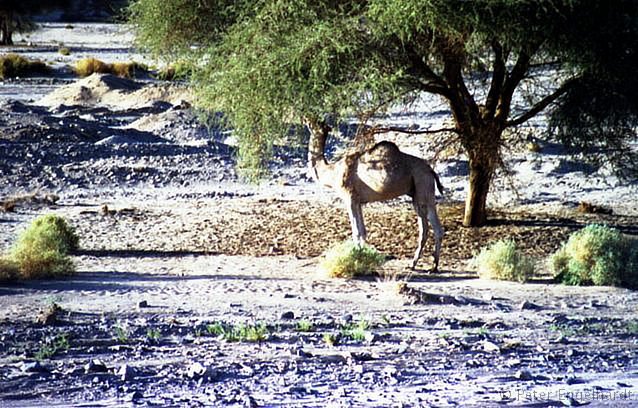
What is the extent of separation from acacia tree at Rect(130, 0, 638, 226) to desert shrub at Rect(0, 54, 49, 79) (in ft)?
105

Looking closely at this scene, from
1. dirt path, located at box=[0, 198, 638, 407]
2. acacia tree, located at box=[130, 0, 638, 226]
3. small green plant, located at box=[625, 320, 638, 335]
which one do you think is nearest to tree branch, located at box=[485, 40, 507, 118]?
acacia tree, located at box=[130, 0, 638, 226]

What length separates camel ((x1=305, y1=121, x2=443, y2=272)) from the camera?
52.2 feet

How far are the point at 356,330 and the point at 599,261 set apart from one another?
4.44m

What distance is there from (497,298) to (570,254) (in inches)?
75.8

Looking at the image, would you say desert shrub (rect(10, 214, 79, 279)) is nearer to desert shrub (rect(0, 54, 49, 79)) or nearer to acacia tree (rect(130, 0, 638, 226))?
acacia tree (rect(130, 0, 638, 226))

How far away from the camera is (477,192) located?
19.3 metres

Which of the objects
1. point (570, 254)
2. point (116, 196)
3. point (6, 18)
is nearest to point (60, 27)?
point (6, 18)

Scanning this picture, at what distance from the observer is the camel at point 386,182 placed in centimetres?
1592

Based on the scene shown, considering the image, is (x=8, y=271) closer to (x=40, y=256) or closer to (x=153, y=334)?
(x=40, y=256)

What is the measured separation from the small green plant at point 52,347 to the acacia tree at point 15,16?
57719mm

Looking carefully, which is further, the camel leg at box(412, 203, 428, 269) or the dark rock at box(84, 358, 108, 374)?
the camel leg at box(412, 203, 428, 269)

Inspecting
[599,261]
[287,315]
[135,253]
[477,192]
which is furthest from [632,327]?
[135,253]

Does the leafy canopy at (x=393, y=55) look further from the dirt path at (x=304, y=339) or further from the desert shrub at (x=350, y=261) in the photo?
the dirt path at (x=304, y=339)

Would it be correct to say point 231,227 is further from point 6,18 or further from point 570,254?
point 6,18
